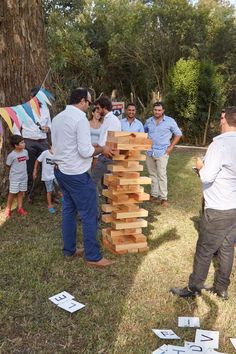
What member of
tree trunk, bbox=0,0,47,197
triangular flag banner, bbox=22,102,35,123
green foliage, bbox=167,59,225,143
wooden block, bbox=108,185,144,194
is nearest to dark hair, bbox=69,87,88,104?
wooden block, bbox=108,185,144,194

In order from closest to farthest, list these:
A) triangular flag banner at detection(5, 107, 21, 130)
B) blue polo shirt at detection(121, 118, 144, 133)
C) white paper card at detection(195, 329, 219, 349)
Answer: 1. white paper card at detection(195, 329, 219, 349)
2. triangular flag banner at detection(5, 107, 21, 130)
3. blue polo shirt at detection(121, 118, 144, 133)

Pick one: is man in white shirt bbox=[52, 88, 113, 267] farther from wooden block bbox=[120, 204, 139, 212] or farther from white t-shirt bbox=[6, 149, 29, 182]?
white t-shirt bbox=[6, 149, 29, 182]

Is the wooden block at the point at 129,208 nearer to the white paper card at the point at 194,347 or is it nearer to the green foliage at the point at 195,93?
the white paper card at the point at 194,347

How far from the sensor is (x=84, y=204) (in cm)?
464

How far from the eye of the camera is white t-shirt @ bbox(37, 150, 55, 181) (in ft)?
22.7

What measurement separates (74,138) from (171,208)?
3.48 metres

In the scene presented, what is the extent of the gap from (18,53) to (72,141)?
3.37 meters

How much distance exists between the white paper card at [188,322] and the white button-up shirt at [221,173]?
3.44 ft

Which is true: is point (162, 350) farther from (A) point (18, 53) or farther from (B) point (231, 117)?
(A) point (18, 53)

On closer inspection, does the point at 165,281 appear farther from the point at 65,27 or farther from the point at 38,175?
the point at 65,27

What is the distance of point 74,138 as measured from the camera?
4527 millimetres

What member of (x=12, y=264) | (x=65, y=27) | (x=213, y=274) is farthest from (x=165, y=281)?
(x=65, y=27)

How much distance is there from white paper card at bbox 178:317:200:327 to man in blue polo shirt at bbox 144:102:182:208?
3.92 m

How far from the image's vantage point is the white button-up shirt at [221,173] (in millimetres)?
3672
